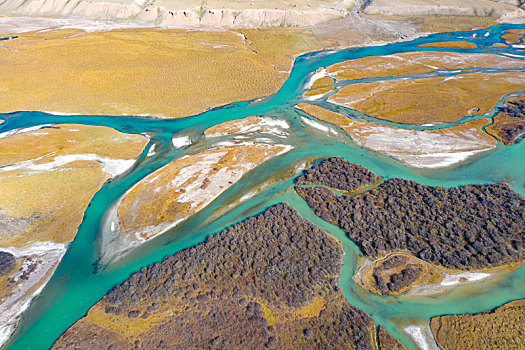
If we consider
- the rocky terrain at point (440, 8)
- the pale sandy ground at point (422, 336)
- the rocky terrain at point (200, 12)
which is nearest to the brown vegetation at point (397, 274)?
the pale sandy ground at point (422, 336)

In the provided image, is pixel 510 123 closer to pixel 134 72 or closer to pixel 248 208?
pixel 248 208

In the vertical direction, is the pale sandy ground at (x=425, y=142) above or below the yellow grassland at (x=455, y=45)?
below

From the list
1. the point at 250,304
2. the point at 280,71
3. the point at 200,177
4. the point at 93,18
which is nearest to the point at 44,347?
the point at 250,304

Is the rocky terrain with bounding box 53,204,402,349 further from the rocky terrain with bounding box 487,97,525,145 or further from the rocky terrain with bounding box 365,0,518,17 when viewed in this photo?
the rocky terrain with bounding box 365,0,518,17

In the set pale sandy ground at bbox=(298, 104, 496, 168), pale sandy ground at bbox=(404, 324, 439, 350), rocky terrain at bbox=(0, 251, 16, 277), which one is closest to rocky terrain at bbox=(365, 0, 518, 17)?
pale sandy ground at bbox=(298, 104, 496, 168)

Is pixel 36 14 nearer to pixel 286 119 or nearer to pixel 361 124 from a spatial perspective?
pixel 286 119

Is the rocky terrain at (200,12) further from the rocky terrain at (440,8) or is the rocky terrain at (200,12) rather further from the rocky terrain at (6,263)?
the rocky terrain at (6,263)
